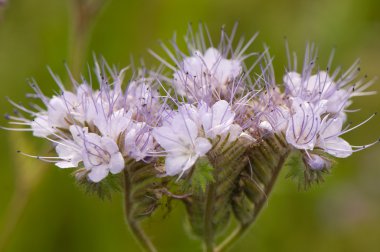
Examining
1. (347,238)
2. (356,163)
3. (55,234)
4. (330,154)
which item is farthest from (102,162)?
(356,163)

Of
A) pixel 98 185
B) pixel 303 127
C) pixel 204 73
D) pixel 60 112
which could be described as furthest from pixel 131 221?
pixel 303 127

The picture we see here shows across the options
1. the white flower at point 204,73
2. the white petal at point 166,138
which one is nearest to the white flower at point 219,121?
the white petal at point 166,138

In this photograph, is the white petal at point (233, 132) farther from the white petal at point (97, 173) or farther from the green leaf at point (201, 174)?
the white petal at point (97, 173)

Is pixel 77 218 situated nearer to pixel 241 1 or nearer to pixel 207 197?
pixel 207 197

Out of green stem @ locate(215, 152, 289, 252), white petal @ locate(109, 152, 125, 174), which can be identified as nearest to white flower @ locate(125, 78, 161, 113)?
white petal @ locate(109, 152, 125, 174)

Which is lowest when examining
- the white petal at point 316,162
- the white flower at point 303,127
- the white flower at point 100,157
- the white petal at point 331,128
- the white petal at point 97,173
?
the white petal at point 316,162

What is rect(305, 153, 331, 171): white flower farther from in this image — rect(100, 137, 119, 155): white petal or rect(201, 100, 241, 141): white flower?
rect(100, 137, 119, 155): white petal

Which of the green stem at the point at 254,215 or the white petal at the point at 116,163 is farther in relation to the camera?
the green stem at the point at 254,215
